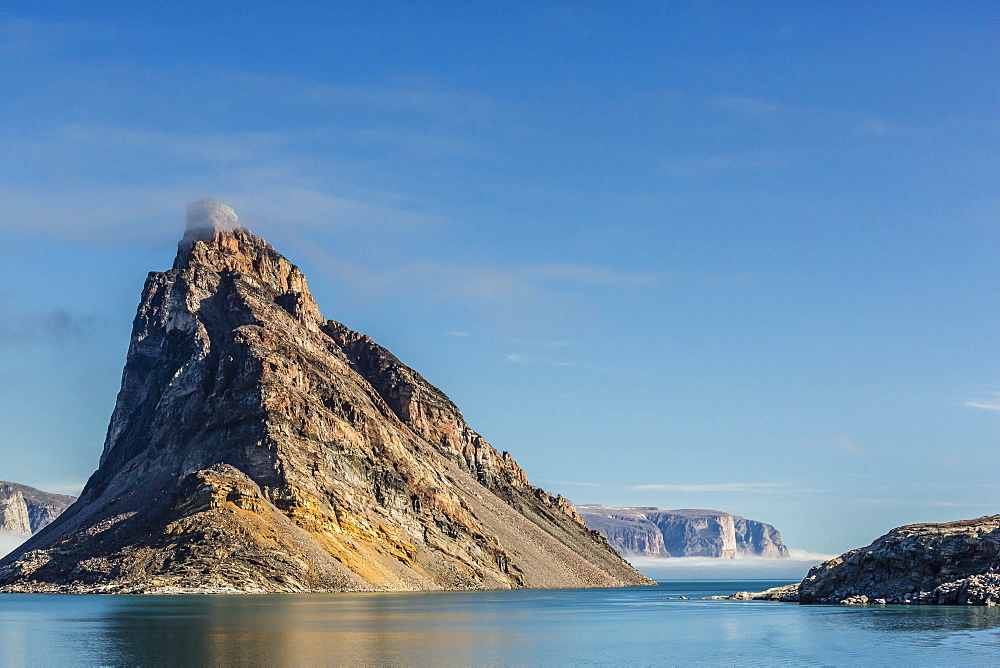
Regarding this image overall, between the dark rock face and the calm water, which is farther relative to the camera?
the dark rock face

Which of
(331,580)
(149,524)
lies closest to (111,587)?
(149,524)

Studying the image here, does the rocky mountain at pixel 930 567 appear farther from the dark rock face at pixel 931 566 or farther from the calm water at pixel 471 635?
the calm water at pixel 471 635

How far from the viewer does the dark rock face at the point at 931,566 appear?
128125mm

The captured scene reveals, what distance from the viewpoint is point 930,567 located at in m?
134

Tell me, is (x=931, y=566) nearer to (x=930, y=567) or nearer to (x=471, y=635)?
(x=930, y=567)

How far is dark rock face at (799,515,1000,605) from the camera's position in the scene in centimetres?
12812

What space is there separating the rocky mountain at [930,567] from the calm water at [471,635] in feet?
14.3

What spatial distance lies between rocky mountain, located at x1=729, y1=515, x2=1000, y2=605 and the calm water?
437 cm

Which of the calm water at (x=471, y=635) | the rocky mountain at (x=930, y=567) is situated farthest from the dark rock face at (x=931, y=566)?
the calm water at (x=471, y=635)

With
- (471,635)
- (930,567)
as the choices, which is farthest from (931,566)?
(471,635)

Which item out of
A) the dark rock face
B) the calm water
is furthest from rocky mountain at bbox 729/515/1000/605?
the calm water

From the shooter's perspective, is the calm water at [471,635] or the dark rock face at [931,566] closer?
the calm water at [471,635]

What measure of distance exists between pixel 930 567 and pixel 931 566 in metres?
0.21

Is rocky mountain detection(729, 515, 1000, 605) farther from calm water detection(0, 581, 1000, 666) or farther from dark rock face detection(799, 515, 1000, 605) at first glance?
calm water detection(0, 581, 1000, 666)
